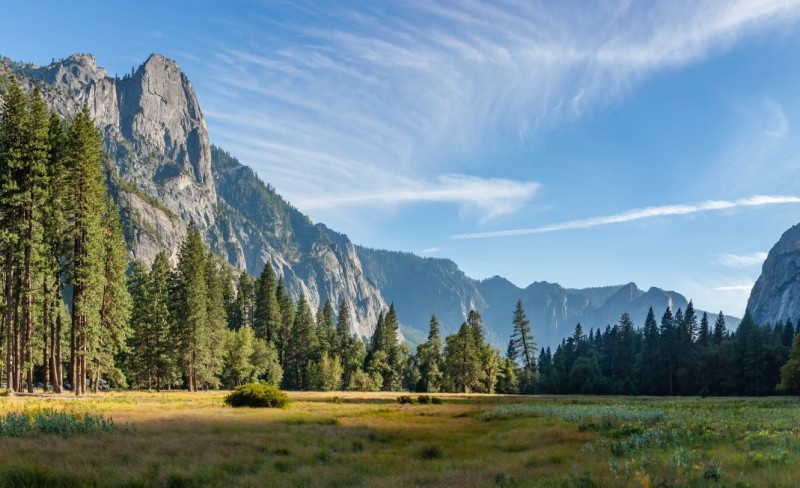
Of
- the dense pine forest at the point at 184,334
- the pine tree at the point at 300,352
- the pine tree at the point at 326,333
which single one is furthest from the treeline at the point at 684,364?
the pine tree at the point at 300,352

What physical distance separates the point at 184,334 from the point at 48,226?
30799 millimetres

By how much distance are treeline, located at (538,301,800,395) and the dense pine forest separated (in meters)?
0.28

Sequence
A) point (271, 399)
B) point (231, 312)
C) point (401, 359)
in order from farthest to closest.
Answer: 1. point (401, 359)
2. point (231, 312)
3. point (271, 399)

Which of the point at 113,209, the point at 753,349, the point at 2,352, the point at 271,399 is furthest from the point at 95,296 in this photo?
the point at 753,349

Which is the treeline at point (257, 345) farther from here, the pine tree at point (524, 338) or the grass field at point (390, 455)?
the grass field at point (390, 455)

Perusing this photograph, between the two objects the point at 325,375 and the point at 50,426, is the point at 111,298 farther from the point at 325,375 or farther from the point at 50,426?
the point at 325,375

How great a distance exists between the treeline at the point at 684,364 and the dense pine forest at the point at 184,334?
0.28 meters

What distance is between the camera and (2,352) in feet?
171

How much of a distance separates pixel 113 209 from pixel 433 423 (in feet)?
133

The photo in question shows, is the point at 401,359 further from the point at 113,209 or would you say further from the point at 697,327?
the point at 113,209

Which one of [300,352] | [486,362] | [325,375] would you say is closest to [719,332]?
[486,362]

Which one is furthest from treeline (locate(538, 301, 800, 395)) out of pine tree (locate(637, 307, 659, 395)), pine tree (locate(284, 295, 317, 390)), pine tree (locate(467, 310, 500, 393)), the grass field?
the grass field

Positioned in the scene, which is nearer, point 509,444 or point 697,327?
point 509,444

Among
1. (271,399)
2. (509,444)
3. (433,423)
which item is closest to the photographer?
(509,444)
